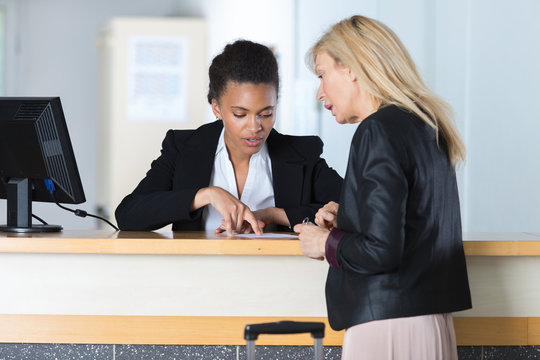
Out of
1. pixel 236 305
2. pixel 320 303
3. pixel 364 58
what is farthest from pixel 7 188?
pixel 364 58

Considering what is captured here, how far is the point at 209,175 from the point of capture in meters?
2.51

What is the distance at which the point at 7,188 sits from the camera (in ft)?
7.45

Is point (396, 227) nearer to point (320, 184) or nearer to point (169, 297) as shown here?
point (169, 297)

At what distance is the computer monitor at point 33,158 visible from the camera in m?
2.17

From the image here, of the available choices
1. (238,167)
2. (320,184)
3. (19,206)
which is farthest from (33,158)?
(320,184)

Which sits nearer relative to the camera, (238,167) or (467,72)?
(238,167)

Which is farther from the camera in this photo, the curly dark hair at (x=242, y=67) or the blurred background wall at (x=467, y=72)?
the blurred background wall at (x=467, y=72)

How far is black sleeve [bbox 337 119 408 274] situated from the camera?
142cm

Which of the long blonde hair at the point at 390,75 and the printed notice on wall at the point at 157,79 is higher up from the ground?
the printed notice on wall at the point at 157,79

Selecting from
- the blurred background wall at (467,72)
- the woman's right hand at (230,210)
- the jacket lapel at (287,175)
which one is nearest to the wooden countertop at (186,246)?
the woman's right hand at (230,210)

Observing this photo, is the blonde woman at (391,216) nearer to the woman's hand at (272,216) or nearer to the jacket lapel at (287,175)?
the woman's hand at (272,216)

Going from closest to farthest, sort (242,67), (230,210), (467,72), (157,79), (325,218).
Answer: (325,218) < (230,210) < (242,67) < (467,72) < (157,79)

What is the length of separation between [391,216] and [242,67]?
1.08 meters

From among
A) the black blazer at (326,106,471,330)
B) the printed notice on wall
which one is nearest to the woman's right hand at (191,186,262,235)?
the black blazer at (326,106,471,330)
